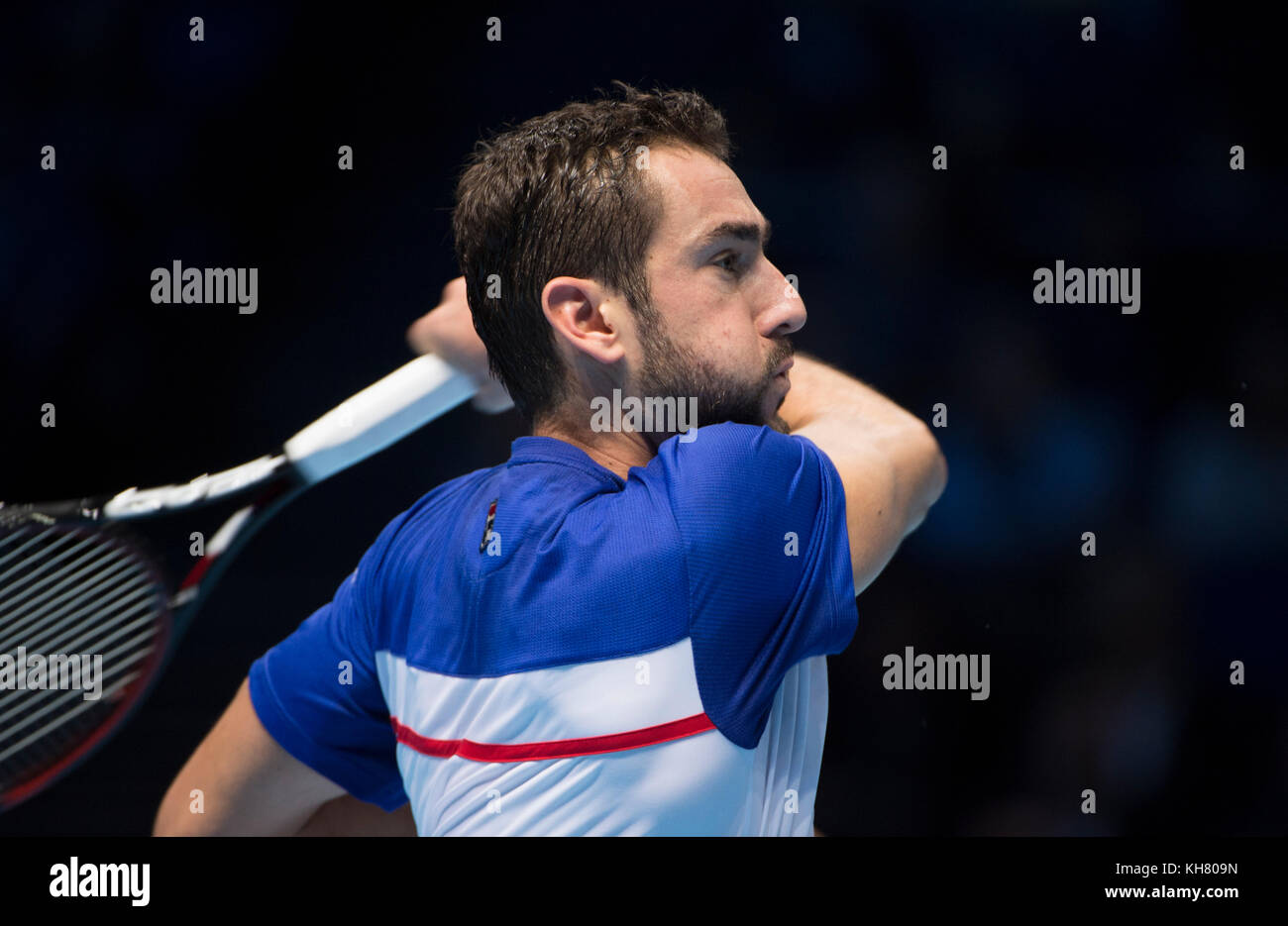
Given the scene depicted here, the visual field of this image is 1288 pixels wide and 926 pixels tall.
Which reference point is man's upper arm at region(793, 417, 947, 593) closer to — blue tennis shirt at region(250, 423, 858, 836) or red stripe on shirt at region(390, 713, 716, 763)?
blue tennis shirt at region(250, 423, 858, 836)

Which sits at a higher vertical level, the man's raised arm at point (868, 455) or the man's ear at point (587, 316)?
the man's ear at point (587, 316)

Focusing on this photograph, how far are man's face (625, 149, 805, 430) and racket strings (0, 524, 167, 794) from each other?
90 centimetres

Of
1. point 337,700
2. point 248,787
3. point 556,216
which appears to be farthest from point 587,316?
point 248,787

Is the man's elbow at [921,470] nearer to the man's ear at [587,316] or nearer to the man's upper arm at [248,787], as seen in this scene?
the man's ear at [587,316]

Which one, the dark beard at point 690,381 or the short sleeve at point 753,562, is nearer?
the short sleeve at point 753,562

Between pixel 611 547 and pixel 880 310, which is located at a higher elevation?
pixel 880 310

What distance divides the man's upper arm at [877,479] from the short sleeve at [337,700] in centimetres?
61

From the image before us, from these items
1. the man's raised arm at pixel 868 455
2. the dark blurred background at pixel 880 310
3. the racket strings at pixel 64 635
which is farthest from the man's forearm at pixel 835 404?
the racket strings at pixel 64 635

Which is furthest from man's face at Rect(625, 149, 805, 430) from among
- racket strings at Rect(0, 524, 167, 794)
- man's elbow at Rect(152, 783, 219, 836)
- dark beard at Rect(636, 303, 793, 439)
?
man's elbow at Rect(152, 783, 219, 836)

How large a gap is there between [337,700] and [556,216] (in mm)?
731

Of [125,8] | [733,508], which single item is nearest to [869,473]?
[733,508]

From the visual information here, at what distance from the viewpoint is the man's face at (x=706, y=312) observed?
4.80 feet

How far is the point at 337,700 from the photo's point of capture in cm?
164

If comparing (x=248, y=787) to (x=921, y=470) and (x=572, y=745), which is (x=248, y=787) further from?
(x=921, y=470)
